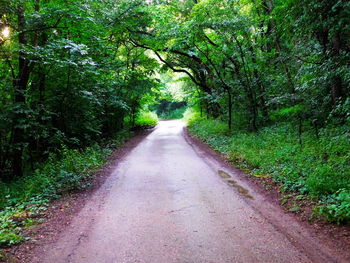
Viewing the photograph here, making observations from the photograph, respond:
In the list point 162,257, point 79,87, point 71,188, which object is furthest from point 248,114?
point 162,257

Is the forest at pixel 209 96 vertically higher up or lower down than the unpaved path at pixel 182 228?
higher up

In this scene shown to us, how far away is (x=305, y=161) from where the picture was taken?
6938mm

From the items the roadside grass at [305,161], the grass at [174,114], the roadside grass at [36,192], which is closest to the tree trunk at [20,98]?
the roadside grass at [36,192]

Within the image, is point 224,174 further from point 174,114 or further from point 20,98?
point 174,114

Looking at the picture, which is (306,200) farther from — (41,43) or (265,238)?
(41,43)

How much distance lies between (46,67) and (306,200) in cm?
998

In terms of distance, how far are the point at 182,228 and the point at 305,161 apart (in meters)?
4.45

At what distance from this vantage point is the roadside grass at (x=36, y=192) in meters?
4.46

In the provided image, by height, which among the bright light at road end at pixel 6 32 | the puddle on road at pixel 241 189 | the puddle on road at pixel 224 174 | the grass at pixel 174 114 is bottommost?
the puddle on road at pixel 241 189

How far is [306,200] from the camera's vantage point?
17.0 ft

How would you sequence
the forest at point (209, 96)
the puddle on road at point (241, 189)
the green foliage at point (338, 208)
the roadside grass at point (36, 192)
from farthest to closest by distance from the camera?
1. the puddle on road at point (241, 189)
2. the forest at point (209, 96)
3. the roadside grass at point (36, 192)
4. the green foliage at point (338, 208)

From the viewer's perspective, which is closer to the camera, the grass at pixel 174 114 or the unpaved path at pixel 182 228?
the unpaved path at pixel 182 228

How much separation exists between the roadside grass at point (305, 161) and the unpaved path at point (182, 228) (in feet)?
2.76

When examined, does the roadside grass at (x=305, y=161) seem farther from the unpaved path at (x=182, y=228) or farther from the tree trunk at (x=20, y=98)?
the tree trunk at (x=20, y=98)
